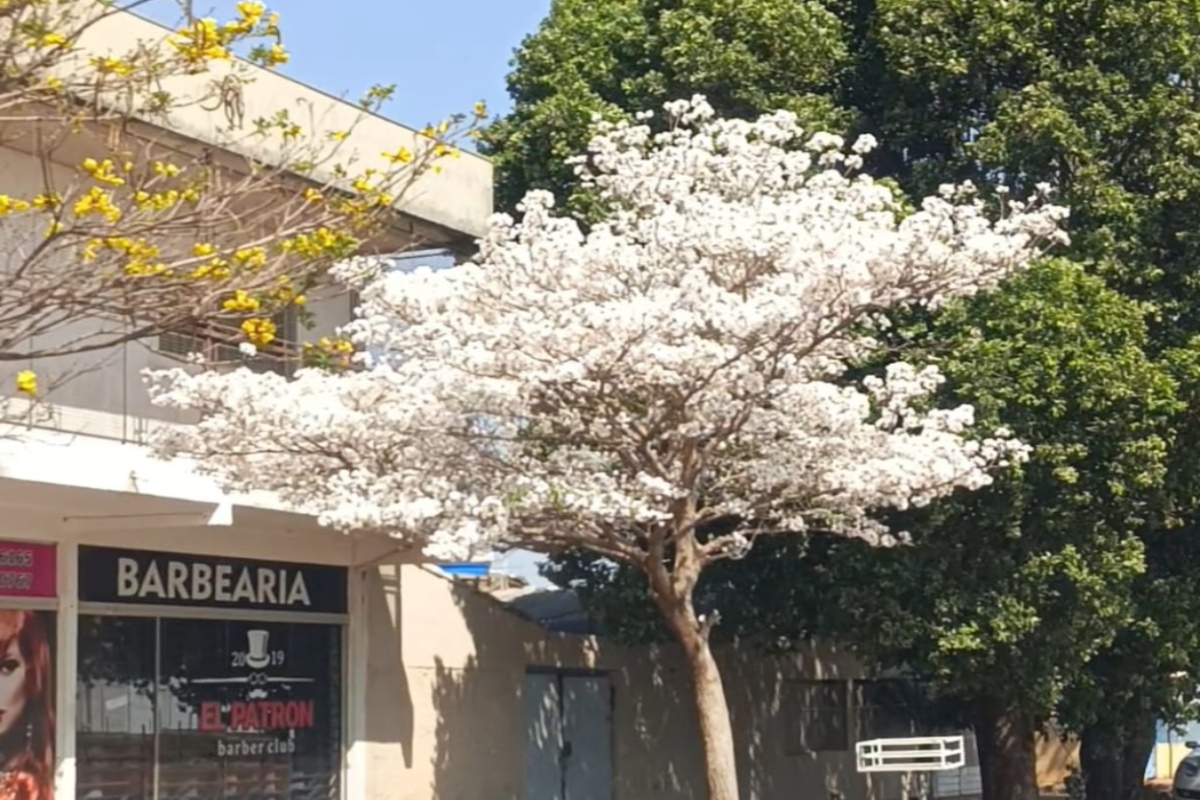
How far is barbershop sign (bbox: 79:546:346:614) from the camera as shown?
15.9 m

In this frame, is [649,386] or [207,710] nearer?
[649,386]

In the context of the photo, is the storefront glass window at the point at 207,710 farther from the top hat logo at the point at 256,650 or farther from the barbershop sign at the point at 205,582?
the barbershop sign at the point at 205,582

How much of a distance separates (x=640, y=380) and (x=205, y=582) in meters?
5.30

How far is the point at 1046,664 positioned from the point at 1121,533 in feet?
4.53

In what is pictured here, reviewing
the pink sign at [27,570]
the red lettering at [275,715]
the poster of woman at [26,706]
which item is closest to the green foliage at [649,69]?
the red lettering at [275,715]

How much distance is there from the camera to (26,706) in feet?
49.3

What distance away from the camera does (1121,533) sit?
59.9 feet

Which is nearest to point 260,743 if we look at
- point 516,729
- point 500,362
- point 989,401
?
point 516,729

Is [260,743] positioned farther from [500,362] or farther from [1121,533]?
[1121,533]

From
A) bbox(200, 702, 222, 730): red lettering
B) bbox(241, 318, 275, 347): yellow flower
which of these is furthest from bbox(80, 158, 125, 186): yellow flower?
bbox(200, 702, 222, 730): red lettering

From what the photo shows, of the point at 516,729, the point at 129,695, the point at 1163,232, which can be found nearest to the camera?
the point at 129,695

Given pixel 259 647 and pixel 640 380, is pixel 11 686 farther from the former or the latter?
pixel 640 380

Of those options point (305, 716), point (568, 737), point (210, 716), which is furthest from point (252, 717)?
point (568, 737)

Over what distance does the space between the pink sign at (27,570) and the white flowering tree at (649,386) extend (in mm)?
1633
